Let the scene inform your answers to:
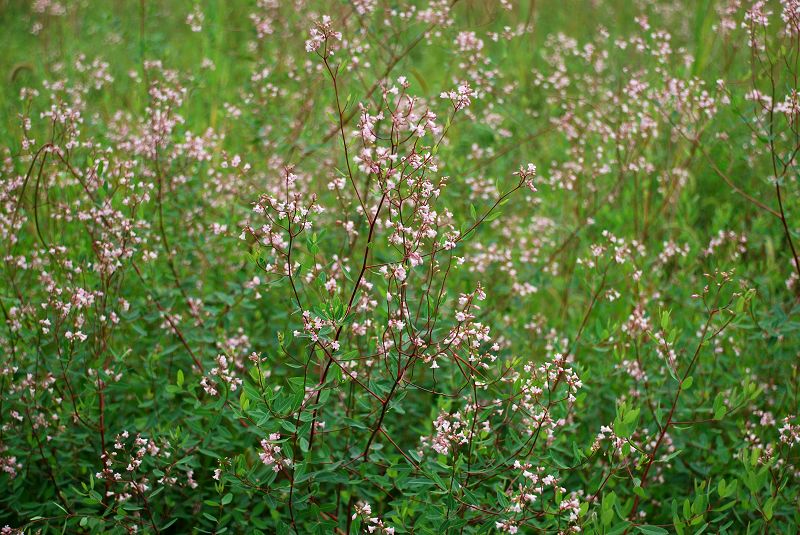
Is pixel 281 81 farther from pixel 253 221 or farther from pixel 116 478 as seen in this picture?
pixel 116 478

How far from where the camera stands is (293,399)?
2.24 meters

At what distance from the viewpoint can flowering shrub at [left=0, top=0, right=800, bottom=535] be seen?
231 cm

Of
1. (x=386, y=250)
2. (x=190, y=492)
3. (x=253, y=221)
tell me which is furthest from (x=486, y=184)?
(x=190, y=492)

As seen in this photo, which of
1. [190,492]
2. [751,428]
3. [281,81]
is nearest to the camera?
[190,492]

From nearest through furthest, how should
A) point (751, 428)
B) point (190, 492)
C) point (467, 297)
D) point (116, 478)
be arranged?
point (467, 297) < point (116, 478) < point (190, 492) < point (751, 428)

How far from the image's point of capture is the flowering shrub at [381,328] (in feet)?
7.59

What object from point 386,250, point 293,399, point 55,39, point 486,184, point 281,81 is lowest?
point 293,399

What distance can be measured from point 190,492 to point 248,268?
1.13 meters

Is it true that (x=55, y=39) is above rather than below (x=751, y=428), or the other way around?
above

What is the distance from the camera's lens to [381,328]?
2604 mm

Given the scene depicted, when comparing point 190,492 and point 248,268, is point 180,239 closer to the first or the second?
point 248,268

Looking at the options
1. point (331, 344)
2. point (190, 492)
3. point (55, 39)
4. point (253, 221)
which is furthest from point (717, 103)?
point (55, 39)

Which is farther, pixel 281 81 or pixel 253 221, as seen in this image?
pixel 281 81

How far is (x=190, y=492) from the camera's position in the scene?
9.16 ft
